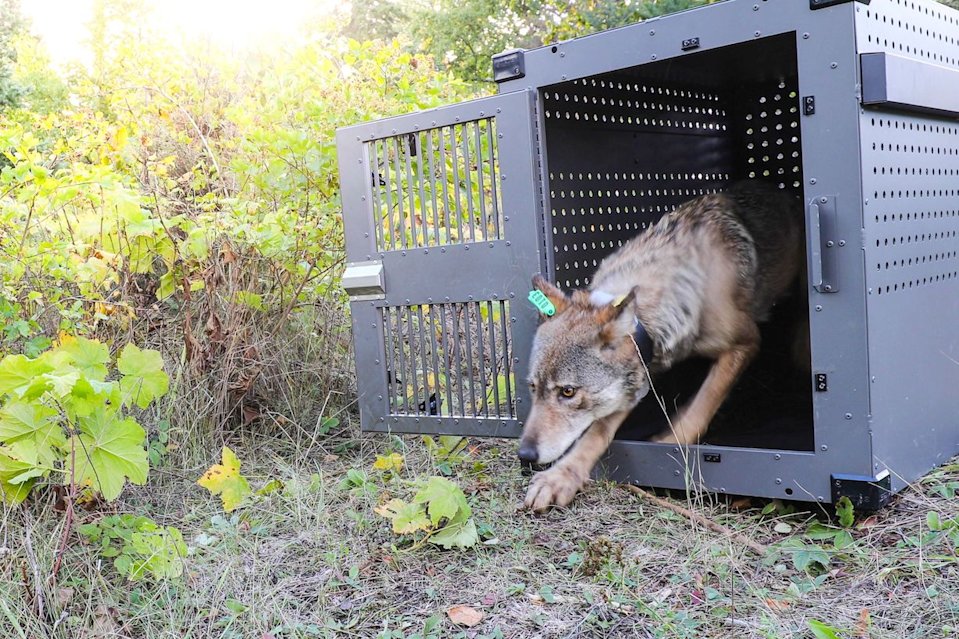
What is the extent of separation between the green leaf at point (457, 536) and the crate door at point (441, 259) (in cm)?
49

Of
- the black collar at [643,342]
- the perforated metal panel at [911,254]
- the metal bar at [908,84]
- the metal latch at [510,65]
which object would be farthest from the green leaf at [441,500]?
the metal bar at [908,84]

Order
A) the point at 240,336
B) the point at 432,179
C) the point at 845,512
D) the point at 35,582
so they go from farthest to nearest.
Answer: the point at 240,336 < the point at 432,179 < the point at 845,512 < the point at 35,582

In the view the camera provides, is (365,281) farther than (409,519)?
Yes

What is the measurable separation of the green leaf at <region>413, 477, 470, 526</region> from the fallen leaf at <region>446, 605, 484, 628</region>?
17.5 inches

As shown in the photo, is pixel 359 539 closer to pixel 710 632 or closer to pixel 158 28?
pixel 710 632

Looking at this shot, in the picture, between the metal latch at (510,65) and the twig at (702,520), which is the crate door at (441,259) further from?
the twig at (702,520)

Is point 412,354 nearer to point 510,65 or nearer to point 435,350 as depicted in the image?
point 435,350

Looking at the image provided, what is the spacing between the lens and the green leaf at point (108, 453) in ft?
9.02

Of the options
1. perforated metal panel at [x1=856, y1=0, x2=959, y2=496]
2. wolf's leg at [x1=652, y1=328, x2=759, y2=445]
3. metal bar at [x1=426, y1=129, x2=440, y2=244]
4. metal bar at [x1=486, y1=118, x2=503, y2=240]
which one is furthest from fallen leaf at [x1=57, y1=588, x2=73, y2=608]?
perforated metal panel at [x1=856, y1=0, x2=959, y2=496]

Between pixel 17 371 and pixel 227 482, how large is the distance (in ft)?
3.60

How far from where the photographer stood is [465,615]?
2480mm

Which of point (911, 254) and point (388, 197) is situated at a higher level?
point (388, 197)

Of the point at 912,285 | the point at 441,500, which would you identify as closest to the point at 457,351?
the point at 441,500

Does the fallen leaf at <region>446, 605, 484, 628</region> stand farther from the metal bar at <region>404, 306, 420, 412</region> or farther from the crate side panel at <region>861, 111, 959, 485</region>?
the crate side panel at <region>861, 111, 959, 485</region>
